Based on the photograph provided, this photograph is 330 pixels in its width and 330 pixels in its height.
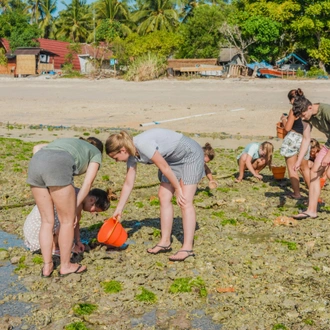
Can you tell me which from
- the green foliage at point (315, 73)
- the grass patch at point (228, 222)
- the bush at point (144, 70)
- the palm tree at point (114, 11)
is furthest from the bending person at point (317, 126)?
the palm tree at point (114, 11)

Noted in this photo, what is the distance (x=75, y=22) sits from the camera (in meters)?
80.2

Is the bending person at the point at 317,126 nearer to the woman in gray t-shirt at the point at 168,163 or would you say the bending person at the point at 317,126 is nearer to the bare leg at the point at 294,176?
the bare leg at the point at 294,176

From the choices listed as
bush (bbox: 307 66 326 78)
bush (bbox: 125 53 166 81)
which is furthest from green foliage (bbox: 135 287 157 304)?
bush (bbox: 307 66 326 78)

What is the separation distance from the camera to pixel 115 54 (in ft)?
167

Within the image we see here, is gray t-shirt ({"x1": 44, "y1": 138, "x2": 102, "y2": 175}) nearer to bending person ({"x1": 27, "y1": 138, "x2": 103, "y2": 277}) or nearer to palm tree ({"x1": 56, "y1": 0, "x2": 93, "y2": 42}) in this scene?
bending person ({"x1": 27, "y1": 138, "x2": 103, "y2": 277})

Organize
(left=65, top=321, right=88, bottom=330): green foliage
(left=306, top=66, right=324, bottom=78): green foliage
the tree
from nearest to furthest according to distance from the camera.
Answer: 1. (left=65, top=321, right=88, bottom=330): green foliage
2. (left=306, top=66, right=324, bottom=78): green foliage
3. the tree

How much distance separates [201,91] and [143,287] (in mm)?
25877

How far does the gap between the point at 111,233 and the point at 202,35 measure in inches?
1933

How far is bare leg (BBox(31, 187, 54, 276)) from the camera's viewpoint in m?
5.54

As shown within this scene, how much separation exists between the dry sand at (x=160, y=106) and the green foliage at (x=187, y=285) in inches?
401

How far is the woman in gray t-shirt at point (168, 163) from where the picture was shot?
5801 mm

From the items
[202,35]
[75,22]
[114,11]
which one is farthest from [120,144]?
[75,22]

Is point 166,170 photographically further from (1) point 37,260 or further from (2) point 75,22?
(2) point 75,22

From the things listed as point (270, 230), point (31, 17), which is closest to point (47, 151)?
point (270, 230)
